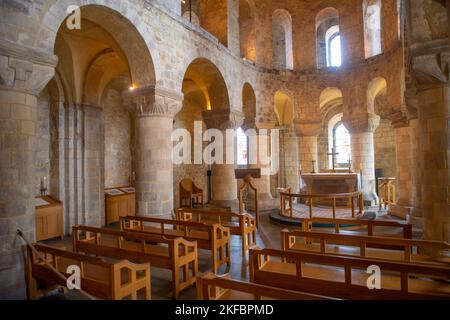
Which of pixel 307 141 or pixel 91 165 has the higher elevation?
pixel 307 141

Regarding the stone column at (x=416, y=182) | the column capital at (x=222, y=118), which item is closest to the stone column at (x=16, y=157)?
the column capital at (x=222, y=118)

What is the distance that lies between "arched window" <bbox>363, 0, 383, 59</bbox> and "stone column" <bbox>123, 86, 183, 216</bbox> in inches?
382

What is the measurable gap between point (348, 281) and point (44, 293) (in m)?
3.89

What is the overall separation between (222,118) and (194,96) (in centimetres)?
536

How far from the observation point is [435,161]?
4.87m

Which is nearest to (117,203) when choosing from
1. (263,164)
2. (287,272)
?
(263,164)

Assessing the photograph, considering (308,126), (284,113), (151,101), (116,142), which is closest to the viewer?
(151,101)

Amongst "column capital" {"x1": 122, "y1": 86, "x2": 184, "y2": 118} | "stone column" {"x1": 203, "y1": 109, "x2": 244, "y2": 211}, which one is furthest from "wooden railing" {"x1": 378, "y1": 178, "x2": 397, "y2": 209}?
"column capital" {"x1": 122, "y1": 86, "x2": 184, "y2": 118}

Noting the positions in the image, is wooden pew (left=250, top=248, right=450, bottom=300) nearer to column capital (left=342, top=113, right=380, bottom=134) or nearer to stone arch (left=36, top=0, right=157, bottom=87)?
stone arch (left=36, top=0, right=157, bottom=87)

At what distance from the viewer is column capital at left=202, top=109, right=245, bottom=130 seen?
1042cm

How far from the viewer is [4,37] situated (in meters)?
4.02

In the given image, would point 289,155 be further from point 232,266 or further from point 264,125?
point 232,266

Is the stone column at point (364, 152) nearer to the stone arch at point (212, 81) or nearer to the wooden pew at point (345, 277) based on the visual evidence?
the stone arch at point (212, 81)
